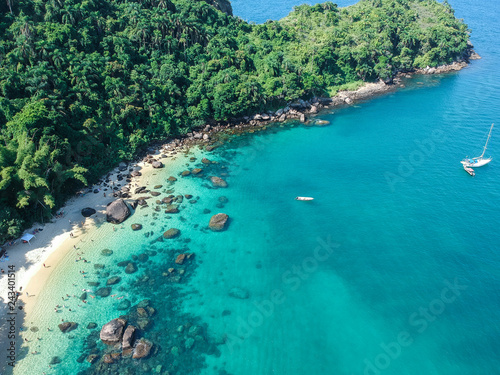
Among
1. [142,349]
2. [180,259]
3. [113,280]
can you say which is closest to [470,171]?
[180,259]

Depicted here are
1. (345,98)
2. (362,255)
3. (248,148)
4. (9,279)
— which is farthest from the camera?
(345,98)

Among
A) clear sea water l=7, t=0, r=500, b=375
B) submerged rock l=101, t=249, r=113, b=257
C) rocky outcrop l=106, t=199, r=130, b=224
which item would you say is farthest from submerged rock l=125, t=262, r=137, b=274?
rocky outcrop l=106, t=199, r=130, b=224

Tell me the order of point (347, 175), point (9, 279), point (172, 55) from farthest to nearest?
point (172, 55)
point (347, 175)
point (9, 279)

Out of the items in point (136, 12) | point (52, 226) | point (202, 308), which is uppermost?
point (136, 12)

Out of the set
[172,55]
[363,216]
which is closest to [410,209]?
[363,216]

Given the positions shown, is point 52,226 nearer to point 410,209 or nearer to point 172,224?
point 172,224

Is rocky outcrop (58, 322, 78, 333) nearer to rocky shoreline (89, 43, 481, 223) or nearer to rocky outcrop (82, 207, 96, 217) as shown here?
rocky shoreline (89, 43, 481, 223)

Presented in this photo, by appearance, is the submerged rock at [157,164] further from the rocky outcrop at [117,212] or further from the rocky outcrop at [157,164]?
the rocky outcrop at [117,212]
